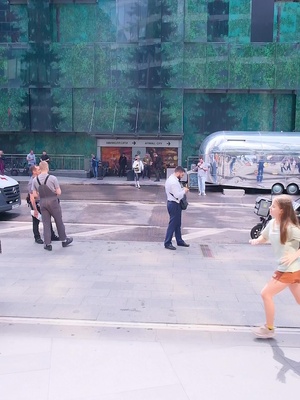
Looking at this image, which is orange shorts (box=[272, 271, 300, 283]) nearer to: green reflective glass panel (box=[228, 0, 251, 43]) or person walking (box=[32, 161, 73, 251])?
person walking (box=[32, 161, 73, 251])

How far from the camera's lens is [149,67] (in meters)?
27.5

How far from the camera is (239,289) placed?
6410 millimetres

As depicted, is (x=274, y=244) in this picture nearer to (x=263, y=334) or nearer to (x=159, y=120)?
(x=263, y=334)

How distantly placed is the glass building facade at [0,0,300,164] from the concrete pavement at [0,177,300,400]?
68.4ft

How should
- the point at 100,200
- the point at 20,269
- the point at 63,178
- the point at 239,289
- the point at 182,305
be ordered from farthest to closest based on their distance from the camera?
the point at 63,178 < the point at 100,200 < the point at 20,269 < the point at 239,289 < the point at 182,305

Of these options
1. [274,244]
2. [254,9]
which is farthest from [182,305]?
[254,9]

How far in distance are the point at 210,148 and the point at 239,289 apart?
48.5ft

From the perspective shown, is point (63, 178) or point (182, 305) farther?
point (63, 178)

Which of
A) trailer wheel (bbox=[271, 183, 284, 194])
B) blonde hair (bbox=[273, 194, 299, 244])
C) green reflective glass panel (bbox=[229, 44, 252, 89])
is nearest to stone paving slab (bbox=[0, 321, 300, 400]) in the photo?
blonde hair (bbox=[273, 194, 299, 244])

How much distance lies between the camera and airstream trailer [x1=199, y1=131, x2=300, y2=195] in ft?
64.8

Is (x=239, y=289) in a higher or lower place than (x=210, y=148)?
lower

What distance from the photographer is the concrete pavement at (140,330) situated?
3.75 metres

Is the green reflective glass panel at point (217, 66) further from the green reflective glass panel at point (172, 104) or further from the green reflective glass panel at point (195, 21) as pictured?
the green reflective glass panel at point (172, 104)

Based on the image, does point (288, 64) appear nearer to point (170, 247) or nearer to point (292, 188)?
point (292, 188)
